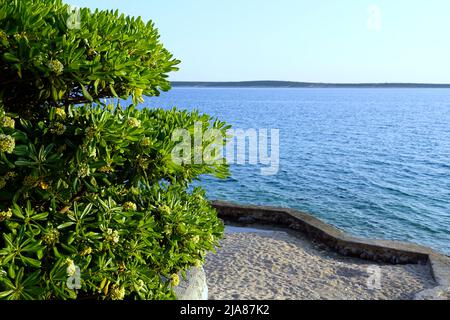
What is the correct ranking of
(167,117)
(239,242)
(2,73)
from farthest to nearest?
(239,242)
(167,117)
(2,73)

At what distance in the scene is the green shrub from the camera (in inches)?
109

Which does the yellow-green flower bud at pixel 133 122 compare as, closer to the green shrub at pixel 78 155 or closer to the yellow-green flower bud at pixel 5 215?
the green shrub at pixel 78 155

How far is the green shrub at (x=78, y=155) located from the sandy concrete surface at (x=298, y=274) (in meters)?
4.83

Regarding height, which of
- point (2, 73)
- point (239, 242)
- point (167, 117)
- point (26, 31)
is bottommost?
point (239, 242)

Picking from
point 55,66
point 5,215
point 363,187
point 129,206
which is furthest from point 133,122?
point 363,187

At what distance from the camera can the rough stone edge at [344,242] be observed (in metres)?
10.2

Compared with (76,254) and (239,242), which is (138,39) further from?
(239,242)

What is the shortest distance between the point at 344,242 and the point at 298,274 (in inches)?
101

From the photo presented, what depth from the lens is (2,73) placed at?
9.64 feet

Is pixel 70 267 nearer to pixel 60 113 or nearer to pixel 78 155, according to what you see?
pixel 78 155

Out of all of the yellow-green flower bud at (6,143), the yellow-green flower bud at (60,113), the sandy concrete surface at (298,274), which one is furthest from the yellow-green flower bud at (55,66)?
the sandy concrete surface at (298,274)

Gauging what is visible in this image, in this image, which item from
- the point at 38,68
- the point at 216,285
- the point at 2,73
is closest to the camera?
the point at 38,68
